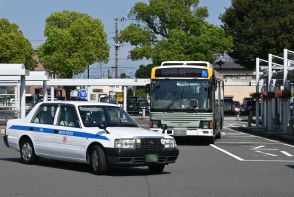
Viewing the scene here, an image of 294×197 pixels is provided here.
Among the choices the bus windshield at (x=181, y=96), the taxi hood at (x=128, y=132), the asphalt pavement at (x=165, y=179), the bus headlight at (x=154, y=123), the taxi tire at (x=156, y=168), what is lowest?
the asphalt pavement at (x=165, y=179)

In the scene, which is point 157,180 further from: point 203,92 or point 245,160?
point 203,92

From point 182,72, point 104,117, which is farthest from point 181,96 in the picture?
point 104,117

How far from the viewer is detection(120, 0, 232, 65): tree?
62344mm

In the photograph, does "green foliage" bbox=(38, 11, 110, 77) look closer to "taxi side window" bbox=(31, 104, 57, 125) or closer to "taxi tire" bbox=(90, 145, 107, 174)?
"taxi side window" bbox=(31, 104, 57, 125)

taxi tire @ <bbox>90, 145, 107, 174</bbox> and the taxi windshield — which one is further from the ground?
the taxi windshield

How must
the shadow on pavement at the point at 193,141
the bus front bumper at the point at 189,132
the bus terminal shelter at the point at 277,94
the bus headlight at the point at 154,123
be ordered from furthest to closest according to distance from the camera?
the bus terminal shelter at the point at 277,94 → the shadow on pavement at the point at 193,141 → the bus headlight at the point at 154,123 → the bus front bumper at the point at 189,132

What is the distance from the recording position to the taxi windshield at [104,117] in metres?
15.2

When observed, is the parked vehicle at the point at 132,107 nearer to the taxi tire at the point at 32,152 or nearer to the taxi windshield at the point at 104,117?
the taxi tire at the point at 32,152

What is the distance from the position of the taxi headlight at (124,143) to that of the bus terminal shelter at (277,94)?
17625 millimetres

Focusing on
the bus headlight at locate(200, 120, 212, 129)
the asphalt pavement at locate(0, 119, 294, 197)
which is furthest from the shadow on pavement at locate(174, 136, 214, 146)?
the asphalt pavement at locate(0, 119, 294, 197)

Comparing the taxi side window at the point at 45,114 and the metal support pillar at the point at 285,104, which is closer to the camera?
the taxi side window at the point at 45,114

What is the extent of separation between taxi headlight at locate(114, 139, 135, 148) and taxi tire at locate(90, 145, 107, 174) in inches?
18.1

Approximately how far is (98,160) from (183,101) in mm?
10584

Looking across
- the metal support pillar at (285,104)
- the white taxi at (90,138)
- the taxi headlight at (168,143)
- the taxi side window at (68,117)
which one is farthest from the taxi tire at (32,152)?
the metal support pillar at (285,104)
